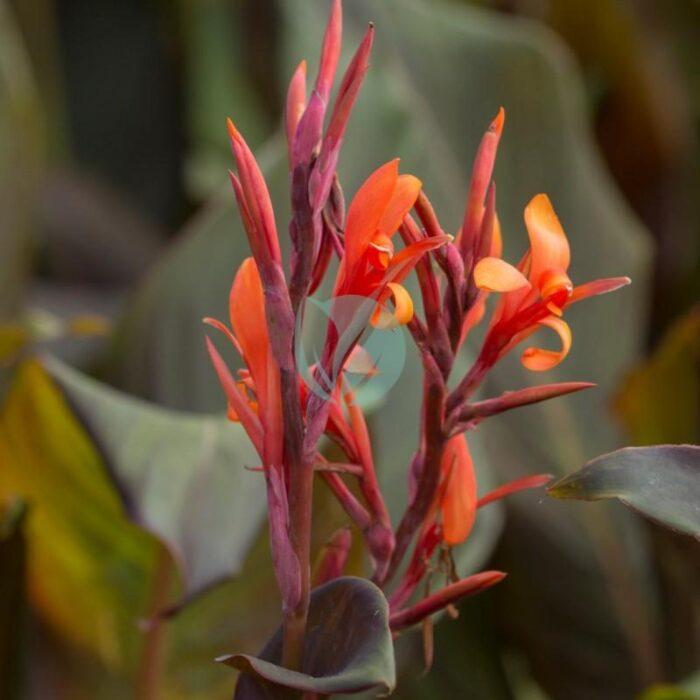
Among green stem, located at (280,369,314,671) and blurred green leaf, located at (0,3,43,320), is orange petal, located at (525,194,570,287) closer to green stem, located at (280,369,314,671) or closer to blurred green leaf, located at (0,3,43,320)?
green stem, located at (280,369,314,671)

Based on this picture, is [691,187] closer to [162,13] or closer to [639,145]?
[639,145]

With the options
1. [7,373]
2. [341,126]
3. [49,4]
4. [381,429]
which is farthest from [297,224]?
[49,4]

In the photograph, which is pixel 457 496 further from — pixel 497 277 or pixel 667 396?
pixel 667 396

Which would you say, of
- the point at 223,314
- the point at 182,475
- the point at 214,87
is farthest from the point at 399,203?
the point at 214,87

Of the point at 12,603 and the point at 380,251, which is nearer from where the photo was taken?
the point at 380,251

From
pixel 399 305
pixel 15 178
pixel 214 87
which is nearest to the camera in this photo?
pixel 399 305
